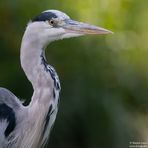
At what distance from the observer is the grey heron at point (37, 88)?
2.94 meters

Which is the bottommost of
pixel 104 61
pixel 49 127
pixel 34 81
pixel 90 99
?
pixel 49 127

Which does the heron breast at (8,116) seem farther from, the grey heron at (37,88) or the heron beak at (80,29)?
the heron beak at (80,29)

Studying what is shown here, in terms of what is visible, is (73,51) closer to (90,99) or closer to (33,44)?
(90,99)

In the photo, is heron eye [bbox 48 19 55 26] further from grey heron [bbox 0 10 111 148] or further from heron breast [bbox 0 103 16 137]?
heron breast [bbox 0 103 16 137]

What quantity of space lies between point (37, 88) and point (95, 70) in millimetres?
2076

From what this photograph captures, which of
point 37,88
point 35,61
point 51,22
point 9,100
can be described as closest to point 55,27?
point 51,22

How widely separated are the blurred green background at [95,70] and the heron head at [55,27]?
178 centimetres

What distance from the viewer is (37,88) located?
9.72 ft

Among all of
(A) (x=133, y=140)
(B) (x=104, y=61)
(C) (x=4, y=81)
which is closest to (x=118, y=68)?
(B) (x=104, y=61)

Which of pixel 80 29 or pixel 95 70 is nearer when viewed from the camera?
pixel 80 29

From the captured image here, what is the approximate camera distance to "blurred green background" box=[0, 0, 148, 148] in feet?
15.8

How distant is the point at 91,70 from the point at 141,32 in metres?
0.57

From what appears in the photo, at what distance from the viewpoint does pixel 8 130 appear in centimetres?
304

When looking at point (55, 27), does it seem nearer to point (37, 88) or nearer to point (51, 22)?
point (51, 22)
